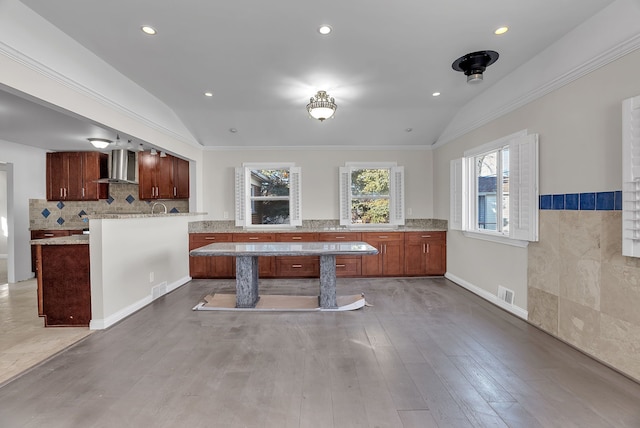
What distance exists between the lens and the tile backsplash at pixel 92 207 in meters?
5.41

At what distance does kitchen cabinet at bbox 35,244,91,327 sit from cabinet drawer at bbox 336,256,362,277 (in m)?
3.35

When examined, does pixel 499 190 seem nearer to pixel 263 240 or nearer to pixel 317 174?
pixel 317 174

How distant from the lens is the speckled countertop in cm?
502

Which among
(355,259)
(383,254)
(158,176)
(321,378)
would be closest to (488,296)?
(383,254)

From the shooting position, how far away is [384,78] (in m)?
3.33

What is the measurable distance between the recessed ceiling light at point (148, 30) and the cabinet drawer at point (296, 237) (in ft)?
10.6

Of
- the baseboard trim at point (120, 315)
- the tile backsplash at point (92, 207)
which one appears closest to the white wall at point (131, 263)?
the baseboard trim at point (120, 315)

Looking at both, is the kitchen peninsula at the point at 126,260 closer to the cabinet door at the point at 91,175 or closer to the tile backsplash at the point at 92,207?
the tile backsplash at the point at 92,207

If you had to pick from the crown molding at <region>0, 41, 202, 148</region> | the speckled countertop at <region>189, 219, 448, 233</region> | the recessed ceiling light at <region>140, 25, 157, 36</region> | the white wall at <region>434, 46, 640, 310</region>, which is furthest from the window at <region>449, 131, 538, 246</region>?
the crown molding at <region>0, 41, 202, 148</region>

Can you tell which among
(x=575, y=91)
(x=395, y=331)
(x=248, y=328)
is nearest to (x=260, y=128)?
(x=248, y=328)

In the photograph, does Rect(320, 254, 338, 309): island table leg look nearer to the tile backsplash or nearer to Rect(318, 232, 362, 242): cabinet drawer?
Rect(318, 232, 362, 242): cabinet drawer

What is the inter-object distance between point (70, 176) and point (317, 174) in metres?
4.56

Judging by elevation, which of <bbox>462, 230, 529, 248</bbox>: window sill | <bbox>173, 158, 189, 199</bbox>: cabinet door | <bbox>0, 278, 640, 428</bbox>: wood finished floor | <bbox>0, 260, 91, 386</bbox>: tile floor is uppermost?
<bbox>173, 158, 189, 199</bbox>: cabinet door

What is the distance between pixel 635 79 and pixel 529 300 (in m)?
2.09
